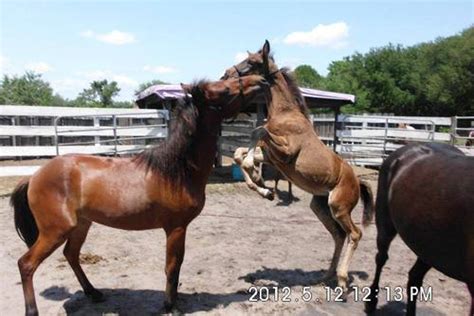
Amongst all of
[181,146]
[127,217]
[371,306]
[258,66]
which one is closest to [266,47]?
[258,66]

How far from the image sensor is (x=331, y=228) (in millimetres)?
4750

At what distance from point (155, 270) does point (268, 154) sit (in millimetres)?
1845

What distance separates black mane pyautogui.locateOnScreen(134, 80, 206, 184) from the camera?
3574 mm

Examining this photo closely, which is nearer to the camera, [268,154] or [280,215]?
[268,154]

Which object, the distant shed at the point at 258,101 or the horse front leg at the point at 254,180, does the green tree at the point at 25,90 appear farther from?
the horse front leg at the point at 254,180

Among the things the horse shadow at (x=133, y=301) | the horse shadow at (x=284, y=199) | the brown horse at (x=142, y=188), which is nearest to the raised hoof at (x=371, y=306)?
the horse shadow at (x=133, y=301)

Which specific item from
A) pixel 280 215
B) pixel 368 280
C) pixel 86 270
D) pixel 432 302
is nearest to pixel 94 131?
pixel 280 215

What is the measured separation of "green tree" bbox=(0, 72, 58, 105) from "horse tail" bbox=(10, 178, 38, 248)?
115ft

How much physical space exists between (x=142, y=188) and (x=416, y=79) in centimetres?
4113

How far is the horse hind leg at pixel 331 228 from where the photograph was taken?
4.61 meters

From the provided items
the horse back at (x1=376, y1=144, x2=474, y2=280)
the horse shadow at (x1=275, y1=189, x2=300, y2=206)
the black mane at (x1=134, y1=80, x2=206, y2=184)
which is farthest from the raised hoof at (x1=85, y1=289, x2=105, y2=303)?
the horse shadow at (x1=275, y1=189, x2=300, y2=206)

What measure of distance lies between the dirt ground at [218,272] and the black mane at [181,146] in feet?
4.19

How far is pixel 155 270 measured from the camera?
4.70 meters

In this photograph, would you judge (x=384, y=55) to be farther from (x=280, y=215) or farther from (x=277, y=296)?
(x=277, y=296)
